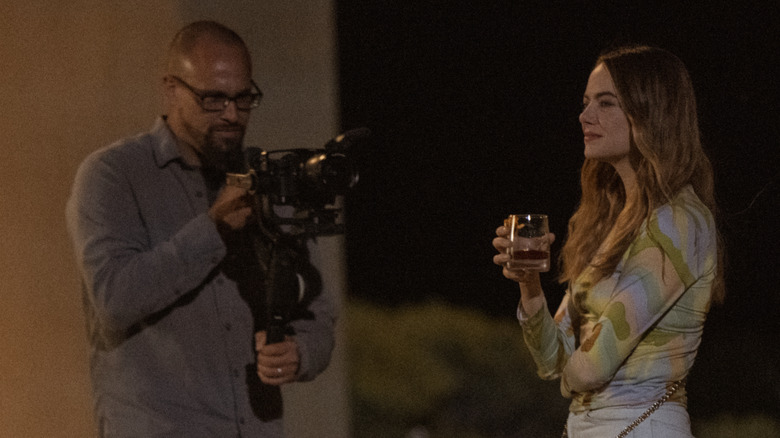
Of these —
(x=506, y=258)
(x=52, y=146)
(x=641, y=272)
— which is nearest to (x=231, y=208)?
(x=52, y=146)

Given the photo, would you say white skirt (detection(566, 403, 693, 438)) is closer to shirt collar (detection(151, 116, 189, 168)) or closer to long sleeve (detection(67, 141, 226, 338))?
long sleeve (detection(67, 141, 226, 338))

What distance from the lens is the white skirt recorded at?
2.11 m

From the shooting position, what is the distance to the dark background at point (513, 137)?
13.5ft

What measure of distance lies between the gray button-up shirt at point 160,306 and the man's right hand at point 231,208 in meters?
0.03

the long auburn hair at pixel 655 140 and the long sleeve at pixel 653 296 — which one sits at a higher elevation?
the long auburn hair at pixel 655 140

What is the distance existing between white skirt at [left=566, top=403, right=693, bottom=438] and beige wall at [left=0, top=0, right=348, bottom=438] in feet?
4.65

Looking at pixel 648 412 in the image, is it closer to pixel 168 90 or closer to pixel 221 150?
pixel 221 150

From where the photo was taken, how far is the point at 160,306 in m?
2.53

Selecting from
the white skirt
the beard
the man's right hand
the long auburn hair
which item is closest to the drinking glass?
the long auburn hair

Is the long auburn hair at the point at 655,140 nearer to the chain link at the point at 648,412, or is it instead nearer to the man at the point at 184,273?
the chain link at the point at 648,412

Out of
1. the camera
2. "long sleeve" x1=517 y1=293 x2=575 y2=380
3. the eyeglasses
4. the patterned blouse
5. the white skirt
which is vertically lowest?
the white skirt

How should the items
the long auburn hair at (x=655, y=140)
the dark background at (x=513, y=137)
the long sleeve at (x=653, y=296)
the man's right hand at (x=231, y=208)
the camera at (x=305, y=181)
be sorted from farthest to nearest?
1. the dark background at (x=513, y=137)
2. the man's right hand at (x=231, y=208)
3. the camera at (x=305, y=181)
4. the long auburn hair at (x=655, y=140)
5. the long sleeve at (x=653, y=296)

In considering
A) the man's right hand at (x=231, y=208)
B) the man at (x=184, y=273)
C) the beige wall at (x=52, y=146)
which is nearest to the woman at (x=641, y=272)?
the man's right hand at (x=231, y=208)

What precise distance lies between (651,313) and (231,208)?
1.09m
